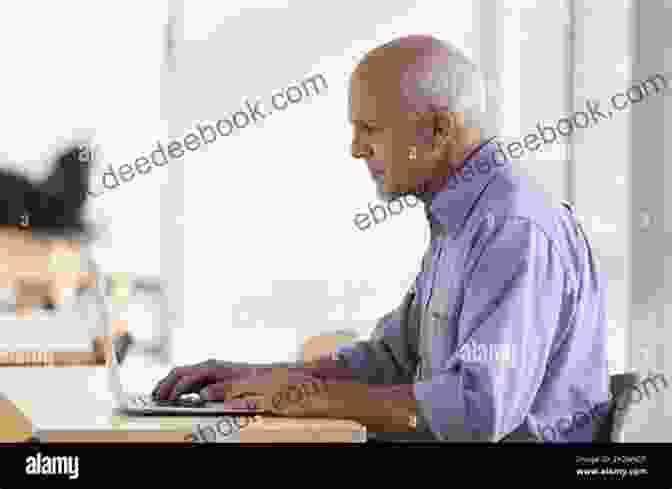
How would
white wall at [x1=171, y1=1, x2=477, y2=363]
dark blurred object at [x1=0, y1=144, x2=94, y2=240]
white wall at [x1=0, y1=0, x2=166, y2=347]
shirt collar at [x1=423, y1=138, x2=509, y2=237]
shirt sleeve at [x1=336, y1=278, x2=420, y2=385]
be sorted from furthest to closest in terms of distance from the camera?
white wall at [x1=171, y1=1, x2=477, y2=363] < white wall at [x1=0, y1=0, x2=166, y2=347] < shirt sleeve at [x1=336, y1=278, x2=420, y2=385] < shirt collar at [x1=423, y1=138, x2=509, y2=237] < dark blurred object at [x1=0, y1=144, x2=94, y2=240]

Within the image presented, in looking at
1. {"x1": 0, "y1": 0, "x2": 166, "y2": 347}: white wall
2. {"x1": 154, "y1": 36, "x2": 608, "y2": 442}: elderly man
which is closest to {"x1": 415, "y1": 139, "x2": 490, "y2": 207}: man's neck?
{"x1": 154, "y1": 36, "x2": 608, "y2": 442}: elderly man

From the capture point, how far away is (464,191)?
1221 mm

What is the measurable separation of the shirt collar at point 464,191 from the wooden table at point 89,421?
35 centimetres

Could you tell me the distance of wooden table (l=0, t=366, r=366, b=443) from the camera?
0.85 m

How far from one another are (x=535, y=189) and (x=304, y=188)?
9.99 ft

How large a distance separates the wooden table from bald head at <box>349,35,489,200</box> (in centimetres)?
39

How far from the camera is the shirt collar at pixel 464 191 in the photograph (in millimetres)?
1212

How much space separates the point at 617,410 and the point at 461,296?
21cm

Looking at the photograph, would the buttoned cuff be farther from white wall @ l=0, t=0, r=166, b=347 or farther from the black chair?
white wall @ l=0, t=0, r=166, b=347

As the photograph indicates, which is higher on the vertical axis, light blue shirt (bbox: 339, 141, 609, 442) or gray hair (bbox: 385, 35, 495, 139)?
gray hair (bbox: 385, 35, 495, 139)

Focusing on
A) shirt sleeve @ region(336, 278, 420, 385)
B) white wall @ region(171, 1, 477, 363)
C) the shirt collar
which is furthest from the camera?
white wall @ region(171, 1, 477, 363)

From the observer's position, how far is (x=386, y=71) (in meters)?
1.18
